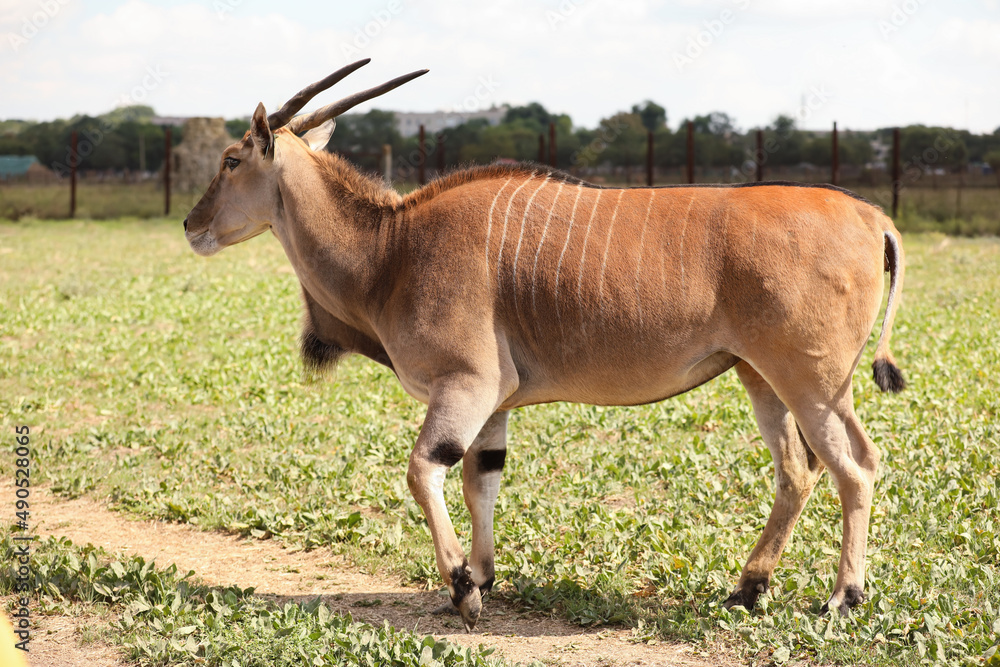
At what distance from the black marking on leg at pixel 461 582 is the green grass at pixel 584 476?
529 millimetres

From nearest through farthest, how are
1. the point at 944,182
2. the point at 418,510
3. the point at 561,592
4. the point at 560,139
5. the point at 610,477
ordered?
the point at 561,592, the point at 418,510, the point at 610,477, the point at 944,182, the point at 560,139

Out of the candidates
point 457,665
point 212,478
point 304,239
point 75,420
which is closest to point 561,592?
point 457,665

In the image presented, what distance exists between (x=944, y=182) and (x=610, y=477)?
729 inches

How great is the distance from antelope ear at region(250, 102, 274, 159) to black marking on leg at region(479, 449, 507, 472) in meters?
1.69

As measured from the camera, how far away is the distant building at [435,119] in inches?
1211

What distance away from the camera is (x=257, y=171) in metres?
4.61

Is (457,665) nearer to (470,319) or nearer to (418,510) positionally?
(470,319)

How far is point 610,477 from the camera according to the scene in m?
6.02

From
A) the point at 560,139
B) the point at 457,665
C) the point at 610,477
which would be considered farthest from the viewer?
the point at 560,139

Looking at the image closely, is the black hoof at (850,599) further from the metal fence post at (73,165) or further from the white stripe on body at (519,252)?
the metal fence post at (73,165)

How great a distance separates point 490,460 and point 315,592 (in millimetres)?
1051

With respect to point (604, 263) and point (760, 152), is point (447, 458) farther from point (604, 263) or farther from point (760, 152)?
point (760, 152)

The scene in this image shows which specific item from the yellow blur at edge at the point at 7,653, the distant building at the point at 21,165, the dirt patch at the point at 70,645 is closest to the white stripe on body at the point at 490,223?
the dirt patch at the point at 70,645

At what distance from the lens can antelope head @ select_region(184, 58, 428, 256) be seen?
4.51 metres
